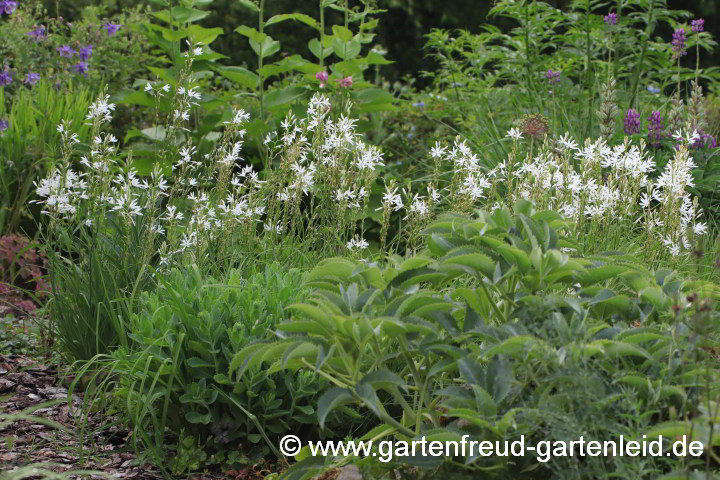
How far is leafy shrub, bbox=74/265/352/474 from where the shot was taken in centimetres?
304

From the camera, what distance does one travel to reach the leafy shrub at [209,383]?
3039mm

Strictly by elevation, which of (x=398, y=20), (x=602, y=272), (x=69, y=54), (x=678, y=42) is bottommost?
(x=602, y=272)

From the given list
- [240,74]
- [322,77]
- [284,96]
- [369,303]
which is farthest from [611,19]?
[369,303]

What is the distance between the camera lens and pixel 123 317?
371cm

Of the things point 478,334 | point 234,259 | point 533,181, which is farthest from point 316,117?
point 478,334

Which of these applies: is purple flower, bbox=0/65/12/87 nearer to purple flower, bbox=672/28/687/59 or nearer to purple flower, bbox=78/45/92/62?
purple flower, bbox=78/45/92/62

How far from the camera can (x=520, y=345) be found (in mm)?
2035

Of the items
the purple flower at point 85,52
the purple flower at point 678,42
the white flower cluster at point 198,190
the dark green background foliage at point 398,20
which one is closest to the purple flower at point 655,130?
the purple flower at point 678,42

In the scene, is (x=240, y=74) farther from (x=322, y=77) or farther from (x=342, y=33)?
(x=342, y=33)

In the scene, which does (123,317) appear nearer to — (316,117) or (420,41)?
(316,117)

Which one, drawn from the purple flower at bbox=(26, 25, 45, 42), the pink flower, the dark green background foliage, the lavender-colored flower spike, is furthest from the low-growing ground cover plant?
Result: the dark green background foliage

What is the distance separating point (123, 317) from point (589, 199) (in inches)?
85.0

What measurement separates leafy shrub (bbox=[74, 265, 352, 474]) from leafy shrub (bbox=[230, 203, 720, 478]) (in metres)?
0.63

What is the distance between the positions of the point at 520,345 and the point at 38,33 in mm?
6223
